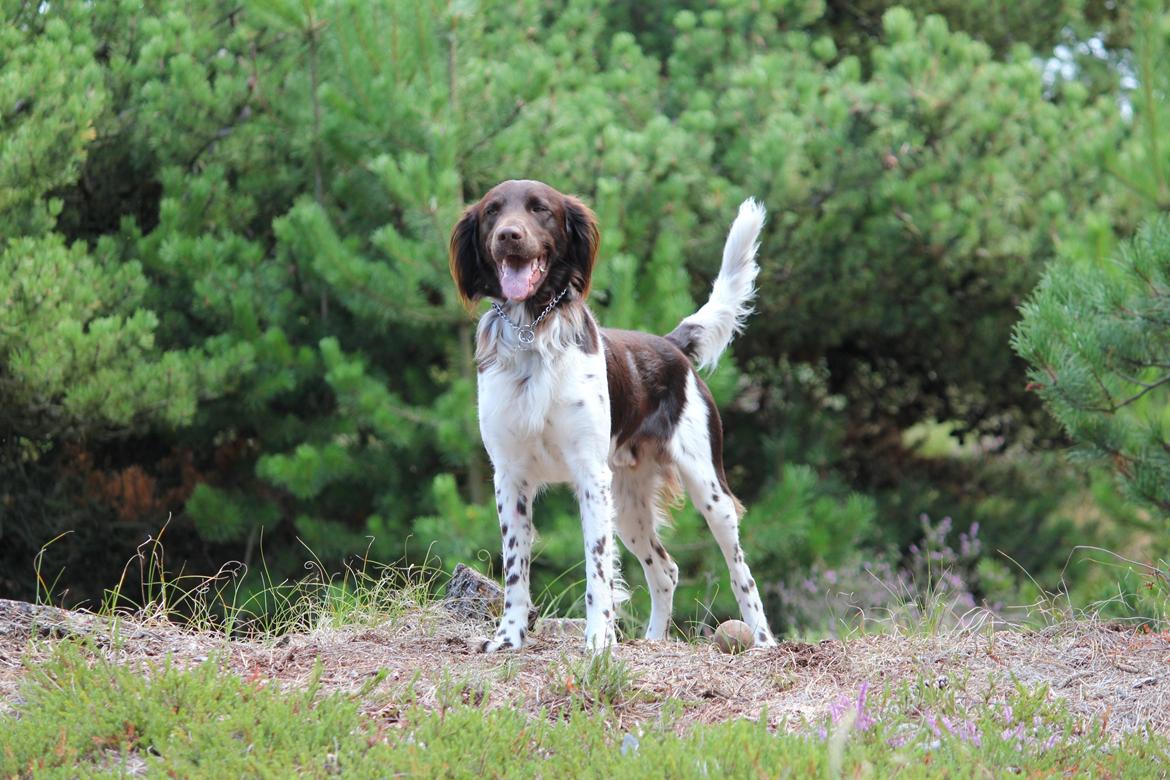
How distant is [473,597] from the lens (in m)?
5.02

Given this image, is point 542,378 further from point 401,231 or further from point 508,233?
point 401,231

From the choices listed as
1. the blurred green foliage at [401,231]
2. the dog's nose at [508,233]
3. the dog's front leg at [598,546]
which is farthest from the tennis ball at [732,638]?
the blurred green foliage at [401,231]

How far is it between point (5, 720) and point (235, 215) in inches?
222

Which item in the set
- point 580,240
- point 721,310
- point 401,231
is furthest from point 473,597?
point 401,231

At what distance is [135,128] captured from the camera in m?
8.55

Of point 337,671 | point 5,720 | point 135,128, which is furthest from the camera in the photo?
point 135,128

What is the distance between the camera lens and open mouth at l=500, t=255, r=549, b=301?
4.27m

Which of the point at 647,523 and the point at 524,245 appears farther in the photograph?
the point at 647,523

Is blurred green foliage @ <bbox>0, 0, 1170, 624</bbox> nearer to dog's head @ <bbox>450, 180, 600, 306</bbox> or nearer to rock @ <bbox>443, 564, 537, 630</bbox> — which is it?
rock @ <bbox>443, 564, 537, 630</bbox>

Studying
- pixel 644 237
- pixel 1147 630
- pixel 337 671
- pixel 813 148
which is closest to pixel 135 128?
pixel 644 237

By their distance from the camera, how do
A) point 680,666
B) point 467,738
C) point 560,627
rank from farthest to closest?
point 560,627 < point 680,666 < point 467,738

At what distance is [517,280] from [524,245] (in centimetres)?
14

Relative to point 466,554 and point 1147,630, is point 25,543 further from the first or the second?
point 1147,630

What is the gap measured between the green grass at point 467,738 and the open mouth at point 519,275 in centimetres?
131
